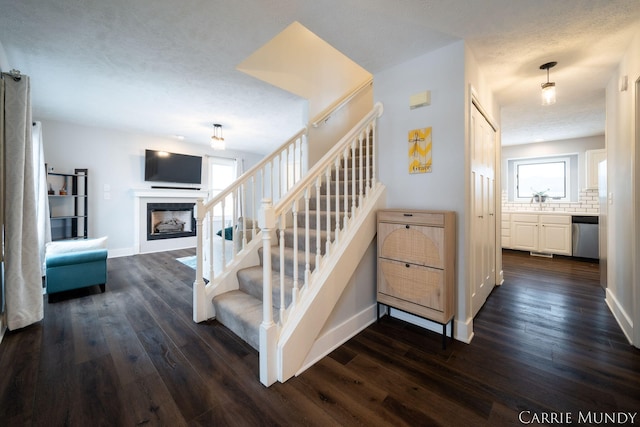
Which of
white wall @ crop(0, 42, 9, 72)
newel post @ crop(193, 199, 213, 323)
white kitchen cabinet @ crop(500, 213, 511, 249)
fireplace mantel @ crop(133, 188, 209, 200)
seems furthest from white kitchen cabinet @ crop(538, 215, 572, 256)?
white wall @ crop(0, 42, 9, 72)

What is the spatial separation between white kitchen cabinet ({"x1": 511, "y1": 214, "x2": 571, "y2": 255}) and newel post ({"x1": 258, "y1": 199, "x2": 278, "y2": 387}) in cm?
585

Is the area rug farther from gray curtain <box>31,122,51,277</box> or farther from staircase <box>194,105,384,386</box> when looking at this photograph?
staircase <box>194,105,384,386</box>

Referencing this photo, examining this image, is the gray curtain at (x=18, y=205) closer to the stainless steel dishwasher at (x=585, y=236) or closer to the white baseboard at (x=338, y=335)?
the white baseboard at (x=338, y=335)

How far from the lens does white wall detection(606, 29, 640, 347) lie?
6.34 feet

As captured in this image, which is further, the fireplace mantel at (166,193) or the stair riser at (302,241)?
the fireplace mantel at (166,193)

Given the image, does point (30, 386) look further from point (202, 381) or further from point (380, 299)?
point (380, 299)

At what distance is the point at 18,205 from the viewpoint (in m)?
2.10

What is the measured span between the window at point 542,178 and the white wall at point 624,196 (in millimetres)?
3297

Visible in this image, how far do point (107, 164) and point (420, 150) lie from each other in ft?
19.0

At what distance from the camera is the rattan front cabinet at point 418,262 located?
1917 millimetres

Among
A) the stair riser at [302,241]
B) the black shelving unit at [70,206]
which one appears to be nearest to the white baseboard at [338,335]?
the stair riser at [302,241]

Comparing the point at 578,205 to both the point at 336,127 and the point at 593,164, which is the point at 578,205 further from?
the point at 336,127

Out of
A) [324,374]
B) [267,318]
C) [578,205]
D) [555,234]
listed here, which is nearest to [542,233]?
[555,234]

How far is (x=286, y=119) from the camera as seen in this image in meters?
4.36
